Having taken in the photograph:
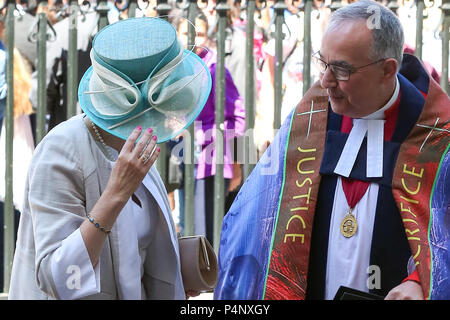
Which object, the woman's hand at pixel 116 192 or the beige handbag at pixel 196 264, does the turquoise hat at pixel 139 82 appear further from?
the beige handbag at pixel 196 264

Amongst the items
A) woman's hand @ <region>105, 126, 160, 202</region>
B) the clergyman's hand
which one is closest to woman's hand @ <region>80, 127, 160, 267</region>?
woman's hand @ <region>105, 126, 160, 202</region>

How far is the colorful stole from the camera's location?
141 inches

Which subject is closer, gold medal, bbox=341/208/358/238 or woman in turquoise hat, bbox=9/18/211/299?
woman in turquoise hat, bbox=9/18/211/299

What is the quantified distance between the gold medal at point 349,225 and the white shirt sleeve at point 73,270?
1.03 m

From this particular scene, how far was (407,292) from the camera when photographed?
341cm

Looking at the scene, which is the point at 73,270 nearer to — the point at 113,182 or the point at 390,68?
the point at 113,182

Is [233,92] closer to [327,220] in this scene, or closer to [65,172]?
[327,220]

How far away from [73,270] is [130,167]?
0.37 m

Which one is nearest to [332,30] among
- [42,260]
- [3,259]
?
[42,260]

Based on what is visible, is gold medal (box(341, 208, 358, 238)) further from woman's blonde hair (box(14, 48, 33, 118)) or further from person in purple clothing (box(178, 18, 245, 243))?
woman's blonde hair (box(14, 48, 33, 118))

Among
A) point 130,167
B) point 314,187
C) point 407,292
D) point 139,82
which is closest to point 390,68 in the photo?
point 314,187

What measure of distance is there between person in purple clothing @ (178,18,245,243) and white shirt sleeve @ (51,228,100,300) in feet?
Answer: 9.93

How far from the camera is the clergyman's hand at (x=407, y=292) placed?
338 cm
